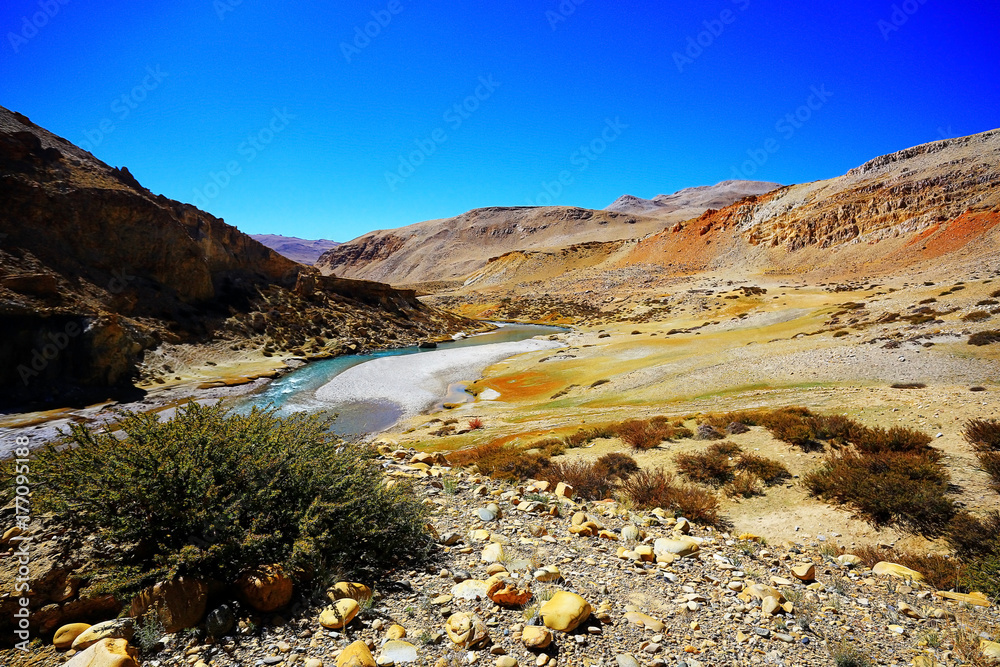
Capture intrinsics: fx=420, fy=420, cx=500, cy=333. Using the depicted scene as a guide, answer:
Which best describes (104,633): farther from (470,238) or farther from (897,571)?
(470,238)

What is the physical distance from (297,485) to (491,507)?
2966 mm

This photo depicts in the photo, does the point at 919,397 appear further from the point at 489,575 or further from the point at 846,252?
the point at 846,252

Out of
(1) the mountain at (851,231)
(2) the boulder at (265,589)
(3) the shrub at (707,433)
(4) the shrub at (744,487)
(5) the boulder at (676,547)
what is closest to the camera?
(2) the boulder at (265,589)

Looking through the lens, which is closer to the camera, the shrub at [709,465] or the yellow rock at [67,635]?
the yellow rock at [67,635]

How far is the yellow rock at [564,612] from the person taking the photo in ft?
11.5

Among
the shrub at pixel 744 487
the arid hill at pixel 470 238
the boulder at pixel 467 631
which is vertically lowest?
the shrub at pixel 744 487

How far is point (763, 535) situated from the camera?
20.5ft

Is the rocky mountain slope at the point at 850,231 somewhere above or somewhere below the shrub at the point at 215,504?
above

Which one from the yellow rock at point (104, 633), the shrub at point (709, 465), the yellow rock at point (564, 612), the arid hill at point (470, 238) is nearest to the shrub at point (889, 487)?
the shrub at point (709, 465)

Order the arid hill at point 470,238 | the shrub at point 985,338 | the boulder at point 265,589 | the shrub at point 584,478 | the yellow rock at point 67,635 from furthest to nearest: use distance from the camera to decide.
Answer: the arid hill at point 470,238 → the shrub at point 985,338 → the shrub at point 584,478 → the boulder at point 265,589 → the yellow rock at point 67,635

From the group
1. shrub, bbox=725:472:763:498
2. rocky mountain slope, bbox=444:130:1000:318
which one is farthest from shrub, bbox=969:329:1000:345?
rocky mountain slope, bbox=444:130:1000:318

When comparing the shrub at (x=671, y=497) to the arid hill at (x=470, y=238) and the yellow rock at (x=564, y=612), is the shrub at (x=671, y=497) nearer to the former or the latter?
the yellow rock at (x=564, y=612)

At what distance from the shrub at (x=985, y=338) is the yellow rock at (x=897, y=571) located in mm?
14602

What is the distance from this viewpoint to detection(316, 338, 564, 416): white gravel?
22.1m
